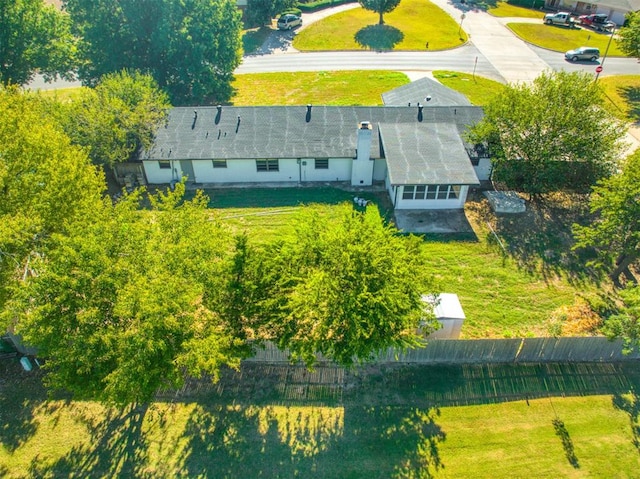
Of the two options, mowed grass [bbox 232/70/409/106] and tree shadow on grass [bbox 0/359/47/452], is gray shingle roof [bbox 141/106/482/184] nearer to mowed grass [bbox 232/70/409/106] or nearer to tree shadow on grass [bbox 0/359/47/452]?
mowed grass [bbox 232/70/409/106]

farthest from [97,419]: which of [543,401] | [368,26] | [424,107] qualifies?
[368,26]

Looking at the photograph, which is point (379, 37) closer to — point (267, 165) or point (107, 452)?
point (267, 165)

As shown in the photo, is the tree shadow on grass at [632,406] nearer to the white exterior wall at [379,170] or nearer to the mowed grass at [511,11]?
the white exterior wall at [379,170]

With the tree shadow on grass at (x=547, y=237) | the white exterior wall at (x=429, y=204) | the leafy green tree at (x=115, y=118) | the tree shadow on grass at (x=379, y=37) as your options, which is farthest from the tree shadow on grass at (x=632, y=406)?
the tree shadow on grass at (x=379, y=37)

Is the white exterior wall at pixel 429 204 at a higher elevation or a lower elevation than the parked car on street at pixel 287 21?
lower

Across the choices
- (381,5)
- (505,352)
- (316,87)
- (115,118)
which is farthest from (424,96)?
(381,5)
